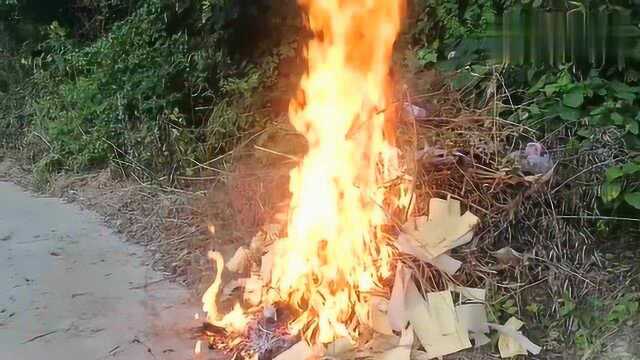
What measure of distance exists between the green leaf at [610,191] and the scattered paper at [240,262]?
185cm

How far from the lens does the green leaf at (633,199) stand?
10.3 ft

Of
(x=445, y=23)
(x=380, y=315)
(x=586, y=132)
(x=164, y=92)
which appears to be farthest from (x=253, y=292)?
(x=164, y=92)

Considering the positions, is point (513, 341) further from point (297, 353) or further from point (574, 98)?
point (574, 98)

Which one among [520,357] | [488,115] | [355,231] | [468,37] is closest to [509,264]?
[520,357]

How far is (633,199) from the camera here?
3154mm

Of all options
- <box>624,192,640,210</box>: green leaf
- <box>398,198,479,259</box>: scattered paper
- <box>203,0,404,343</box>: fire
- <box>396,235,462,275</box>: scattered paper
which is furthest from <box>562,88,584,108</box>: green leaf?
<box>396,235,462,275</box>: scattered paper

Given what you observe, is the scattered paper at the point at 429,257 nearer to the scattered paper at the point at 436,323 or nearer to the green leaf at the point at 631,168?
the scattered paper at the point at 436,323

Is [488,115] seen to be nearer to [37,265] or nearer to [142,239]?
[142,239]

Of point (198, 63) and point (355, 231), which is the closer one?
point (355, 231)

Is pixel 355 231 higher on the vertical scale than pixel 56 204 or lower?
higher

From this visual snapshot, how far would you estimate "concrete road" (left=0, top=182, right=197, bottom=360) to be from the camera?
327 cm

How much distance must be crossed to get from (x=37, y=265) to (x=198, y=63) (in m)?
2.59

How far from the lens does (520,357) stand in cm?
291

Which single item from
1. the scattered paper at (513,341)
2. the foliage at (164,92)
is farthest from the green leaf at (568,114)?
the foliage at (164,92)
